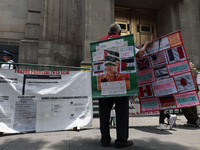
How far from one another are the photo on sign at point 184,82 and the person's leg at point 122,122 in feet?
3.32

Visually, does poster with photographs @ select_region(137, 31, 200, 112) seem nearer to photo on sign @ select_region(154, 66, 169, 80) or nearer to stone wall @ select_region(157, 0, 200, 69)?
photo on sign @ select_region(154, 66, 169, 80)

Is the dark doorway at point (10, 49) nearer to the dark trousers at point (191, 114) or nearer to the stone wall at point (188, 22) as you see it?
the dark trousers at point (191, 114)

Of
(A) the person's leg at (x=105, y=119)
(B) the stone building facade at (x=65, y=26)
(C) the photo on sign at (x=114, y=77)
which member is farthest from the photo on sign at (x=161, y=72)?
(B) the stone building facade at (x=65, y=26)

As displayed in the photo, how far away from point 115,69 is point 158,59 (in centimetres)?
95

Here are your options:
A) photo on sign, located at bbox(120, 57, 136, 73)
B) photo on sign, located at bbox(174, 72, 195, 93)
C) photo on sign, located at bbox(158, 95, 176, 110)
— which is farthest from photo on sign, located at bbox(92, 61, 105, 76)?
photo on sign, located at bbox(174, 72, 195, 93)

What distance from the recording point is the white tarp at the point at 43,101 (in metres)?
3.72

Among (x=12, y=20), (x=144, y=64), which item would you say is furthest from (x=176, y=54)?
(x=12, y=20)

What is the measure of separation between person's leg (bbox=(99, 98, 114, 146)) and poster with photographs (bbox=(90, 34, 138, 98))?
0.58ft

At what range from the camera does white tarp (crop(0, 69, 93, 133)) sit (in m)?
3.72

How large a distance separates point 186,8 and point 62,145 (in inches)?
471

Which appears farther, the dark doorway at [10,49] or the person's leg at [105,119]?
the dark doorway at [10,49]

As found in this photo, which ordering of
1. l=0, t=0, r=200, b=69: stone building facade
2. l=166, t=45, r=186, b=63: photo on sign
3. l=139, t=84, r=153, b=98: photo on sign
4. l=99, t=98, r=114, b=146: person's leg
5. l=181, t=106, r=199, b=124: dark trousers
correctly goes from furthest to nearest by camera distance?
l=0, t=0, r=200, b=69: stone building facade → l=181, t=106, r=199, b=124: dark trousers → l=139, t=84, r=153, b=98: photo on sign → l=166, t=45, r=186, b=63: photo on sign → l=99, t=98, r=114, b=146: person's leg

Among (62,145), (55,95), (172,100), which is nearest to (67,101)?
(55,95)

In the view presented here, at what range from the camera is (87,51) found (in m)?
9.13
